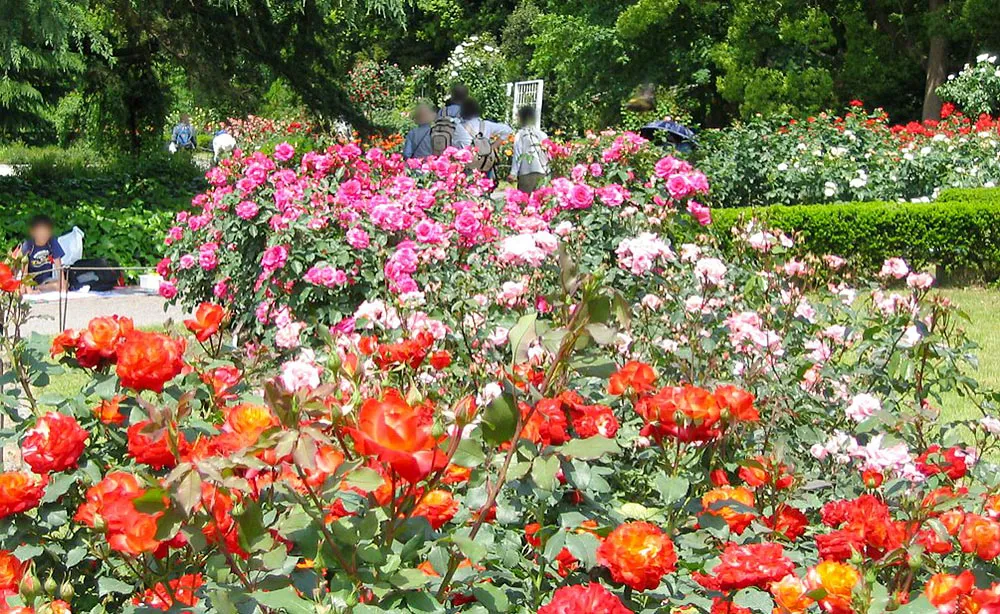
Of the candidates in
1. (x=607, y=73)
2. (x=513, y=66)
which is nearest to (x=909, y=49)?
(x=607, y=73)

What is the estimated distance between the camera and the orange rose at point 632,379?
1.64 m

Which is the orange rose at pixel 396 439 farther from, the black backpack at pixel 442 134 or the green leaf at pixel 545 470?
the black backpack at pixel 442 134

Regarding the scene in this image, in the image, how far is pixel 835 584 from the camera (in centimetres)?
121

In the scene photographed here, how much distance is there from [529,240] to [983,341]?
4602mm

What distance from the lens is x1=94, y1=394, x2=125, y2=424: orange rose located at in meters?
1.66

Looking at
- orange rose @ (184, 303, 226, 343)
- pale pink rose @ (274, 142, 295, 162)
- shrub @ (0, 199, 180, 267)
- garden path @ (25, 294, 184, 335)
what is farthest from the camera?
shrub @ (0, 199, 180, 267)

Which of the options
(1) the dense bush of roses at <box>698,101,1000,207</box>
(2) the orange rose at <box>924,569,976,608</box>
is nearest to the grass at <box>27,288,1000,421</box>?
(1) the dense bush of roses at <box>698,101,1000,207</box>

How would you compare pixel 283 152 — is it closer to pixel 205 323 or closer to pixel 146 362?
pixel 205 323

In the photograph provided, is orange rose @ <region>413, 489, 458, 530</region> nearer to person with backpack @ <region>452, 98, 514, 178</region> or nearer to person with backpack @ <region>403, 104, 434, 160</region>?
person with backpack @ <region>452, 98, 514, 178</region>

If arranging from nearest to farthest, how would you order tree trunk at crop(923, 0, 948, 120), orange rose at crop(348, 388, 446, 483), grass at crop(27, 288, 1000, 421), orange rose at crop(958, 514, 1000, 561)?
orange rose at crop(348, 388, 446, 483), orange rose at crop(958, 514, 1000, 561), grass at crop(27, 288, 1000, 421), tree trunk at crop(923, 0, 948, 120)

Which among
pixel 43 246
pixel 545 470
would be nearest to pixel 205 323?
pixel 545 470

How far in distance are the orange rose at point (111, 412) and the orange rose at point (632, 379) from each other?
0.77 meters

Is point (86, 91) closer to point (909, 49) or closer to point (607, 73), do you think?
point (607, 73)

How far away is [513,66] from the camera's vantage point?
28.1 metres
